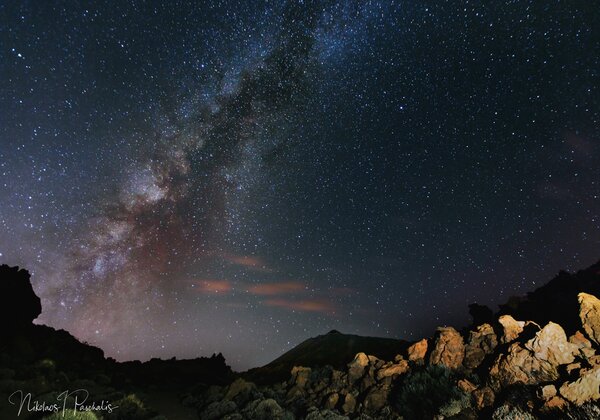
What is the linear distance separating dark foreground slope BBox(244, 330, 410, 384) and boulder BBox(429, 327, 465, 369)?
1763cm

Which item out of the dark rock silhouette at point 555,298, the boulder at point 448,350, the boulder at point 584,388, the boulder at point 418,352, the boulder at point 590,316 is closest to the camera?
the boulder at point 584,388

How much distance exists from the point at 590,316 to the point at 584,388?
10.3 feet

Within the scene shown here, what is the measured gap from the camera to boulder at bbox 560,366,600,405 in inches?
279

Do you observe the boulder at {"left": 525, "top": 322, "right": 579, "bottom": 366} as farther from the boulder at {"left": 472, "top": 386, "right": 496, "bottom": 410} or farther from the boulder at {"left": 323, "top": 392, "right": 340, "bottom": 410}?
the boulder at {"left": 323, "top": 392, "right": 340, "bottom": 410}

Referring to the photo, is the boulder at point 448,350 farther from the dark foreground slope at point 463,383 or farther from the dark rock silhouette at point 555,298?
the dark rock silhouette at point 555,298

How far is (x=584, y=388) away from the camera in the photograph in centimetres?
723

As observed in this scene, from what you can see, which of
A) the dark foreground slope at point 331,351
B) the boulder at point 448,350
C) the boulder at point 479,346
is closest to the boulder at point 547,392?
the boulder at point 479,346

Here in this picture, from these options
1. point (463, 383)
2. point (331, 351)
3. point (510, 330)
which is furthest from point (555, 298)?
point (331, 351)

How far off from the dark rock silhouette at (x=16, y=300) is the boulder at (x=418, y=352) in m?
22.6

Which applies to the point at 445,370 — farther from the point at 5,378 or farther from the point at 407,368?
the point at 5,378

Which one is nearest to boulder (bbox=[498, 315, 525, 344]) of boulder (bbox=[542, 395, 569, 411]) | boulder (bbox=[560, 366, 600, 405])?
boulder (bbox=[560, 366, 600, 405])

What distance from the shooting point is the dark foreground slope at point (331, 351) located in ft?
94.7

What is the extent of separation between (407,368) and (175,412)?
1080 cm

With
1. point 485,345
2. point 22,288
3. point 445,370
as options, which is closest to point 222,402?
point 445,370
